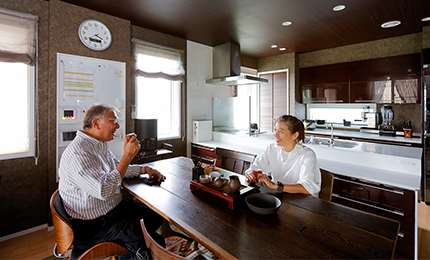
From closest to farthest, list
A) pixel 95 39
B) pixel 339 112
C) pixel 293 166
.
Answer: pixel 293 166 → pixel 95 39 → pixel 339 112

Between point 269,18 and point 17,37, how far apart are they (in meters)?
2.97

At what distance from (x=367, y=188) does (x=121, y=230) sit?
6.66ft

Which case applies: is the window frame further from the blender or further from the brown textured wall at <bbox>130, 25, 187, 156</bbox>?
the blender

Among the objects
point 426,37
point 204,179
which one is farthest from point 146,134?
point 426,37

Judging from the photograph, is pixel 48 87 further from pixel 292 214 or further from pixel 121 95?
pixel 292 214

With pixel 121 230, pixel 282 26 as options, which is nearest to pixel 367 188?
pixel 121 230

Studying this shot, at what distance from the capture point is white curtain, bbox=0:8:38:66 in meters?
2.27

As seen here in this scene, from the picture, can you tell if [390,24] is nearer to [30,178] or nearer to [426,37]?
[426,37]

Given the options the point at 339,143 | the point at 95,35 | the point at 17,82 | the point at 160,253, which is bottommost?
the point at 160,253

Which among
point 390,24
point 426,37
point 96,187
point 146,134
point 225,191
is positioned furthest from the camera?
point 426,37

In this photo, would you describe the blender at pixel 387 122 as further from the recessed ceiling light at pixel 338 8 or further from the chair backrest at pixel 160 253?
the chair backrest at pixel 160 253

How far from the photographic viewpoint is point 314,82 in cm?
493

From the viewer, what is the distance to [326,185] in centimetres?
165

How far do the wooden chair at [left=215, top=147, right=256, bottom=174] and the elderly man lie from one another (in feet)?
3.03
